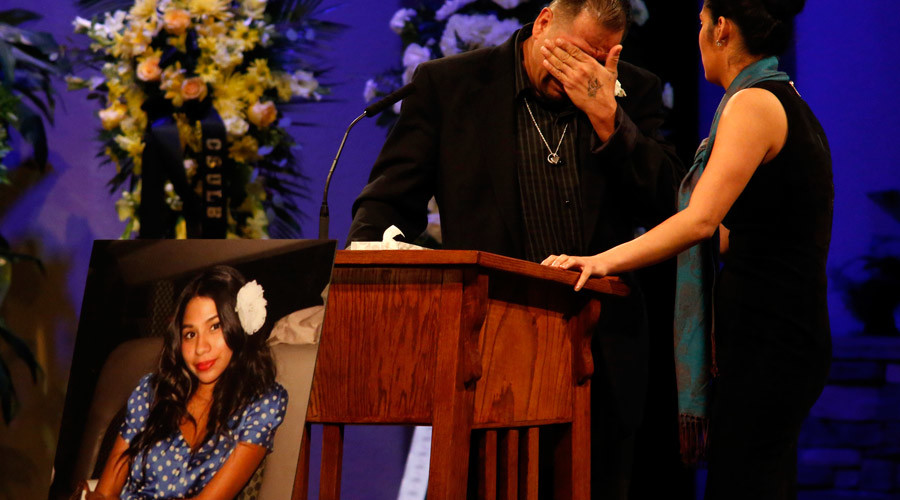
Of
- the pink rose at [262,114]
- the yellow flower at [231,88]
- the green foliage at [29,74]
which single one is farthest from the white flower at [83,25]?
the green foliage at [29,74]

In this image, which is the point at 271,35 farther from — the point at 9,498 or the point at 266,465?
the point at 9,498

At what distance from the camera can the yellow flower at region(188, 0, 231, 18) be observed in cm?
270

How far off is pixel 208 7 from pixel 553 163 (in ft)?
3.97

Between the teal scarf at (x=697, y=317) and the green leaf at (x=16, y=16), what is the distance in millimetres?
2849

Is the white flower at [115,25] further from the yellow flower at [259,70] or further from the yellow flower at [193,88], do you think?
the yellow flower at [259,70]

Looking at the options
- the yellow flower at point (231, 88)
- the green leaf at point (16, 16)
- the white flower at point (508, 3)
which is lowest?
the yellow flower at point (231, 88)

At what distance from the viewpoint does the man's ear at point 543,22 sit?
2164 millimetres

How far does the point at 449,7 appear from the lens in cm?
299

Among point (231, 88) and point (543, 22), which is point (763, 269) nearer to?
point (543, 22)

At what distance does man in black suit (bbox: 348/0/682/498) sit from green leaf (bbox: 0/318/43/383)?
6.18ft

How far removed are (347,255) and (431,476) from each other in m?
0.36

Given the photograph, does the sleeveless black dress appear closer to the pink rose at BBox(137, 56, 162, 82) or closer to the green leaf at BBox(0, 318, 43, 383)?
the pink rose at BBox(137, 56, 162, 82)

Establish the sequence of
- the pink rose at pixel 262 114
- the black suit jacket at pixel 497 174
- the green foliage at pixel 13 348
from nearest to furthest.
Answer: the black suit jacket at pixel 497 174
the pink rose at pixel 262 114
the green foliage at pixel 13 348

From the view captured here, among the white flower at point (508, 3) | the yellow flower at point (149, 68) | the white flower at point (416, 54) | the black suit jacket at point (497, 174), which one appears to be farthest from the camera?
the white flower at point (416, 54)
